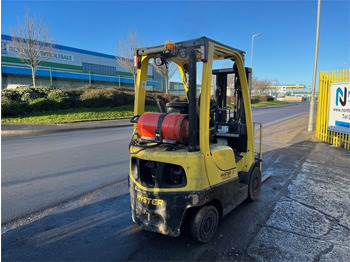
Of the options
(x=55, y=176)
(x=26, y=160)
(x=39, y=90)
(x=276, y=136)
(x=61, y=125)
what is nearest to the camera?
(x=55, y=176)

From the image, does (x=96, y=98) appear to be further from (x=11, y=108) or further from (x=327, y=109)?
(x=327, y=109)

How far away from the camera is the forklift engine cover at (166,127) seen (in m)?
3.01

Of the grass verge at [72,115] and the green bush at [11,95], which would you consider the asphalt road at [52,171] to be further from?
the green bush at [11,95]

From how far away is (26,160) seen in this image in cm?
709

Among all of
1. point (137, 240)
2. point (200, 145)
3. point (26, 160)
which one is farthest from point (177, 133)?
point (26, 160)

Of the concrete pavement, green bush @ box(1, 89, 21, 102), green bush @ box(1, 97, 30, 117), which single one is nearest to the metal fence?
the concrete pavement

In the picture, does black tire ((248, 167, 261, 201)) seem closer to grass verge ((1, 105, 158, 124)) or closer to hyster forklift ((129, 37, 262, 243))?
hyster forklift ((129, 37, 262, 243))

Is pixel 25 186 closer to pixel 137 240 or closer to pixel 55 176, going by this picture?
pixel 55 176

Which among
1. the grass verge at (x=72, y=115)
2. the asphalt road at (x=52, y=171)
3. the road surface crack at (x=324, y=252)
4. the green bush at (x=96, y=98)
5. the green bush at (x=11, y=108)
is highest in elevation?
the green bush at (x=96, y=98)

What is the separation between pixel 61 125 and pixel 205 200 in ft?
45.0

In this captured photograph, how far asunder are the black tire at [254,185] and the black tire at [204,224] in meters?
1.19

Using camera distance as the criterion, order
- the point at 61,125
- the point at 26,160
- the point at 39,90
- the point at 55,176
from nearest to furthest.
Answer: the point at 55,176 → the point at 26,160 → the point at 61,125 → the point at 39,90

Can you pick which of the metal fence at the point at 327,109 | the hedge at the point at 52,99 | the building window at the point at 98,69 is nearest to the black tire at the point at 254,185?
the metal fence at the point at 327,109

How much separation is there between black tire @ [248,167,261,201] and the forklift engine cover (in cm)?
176
